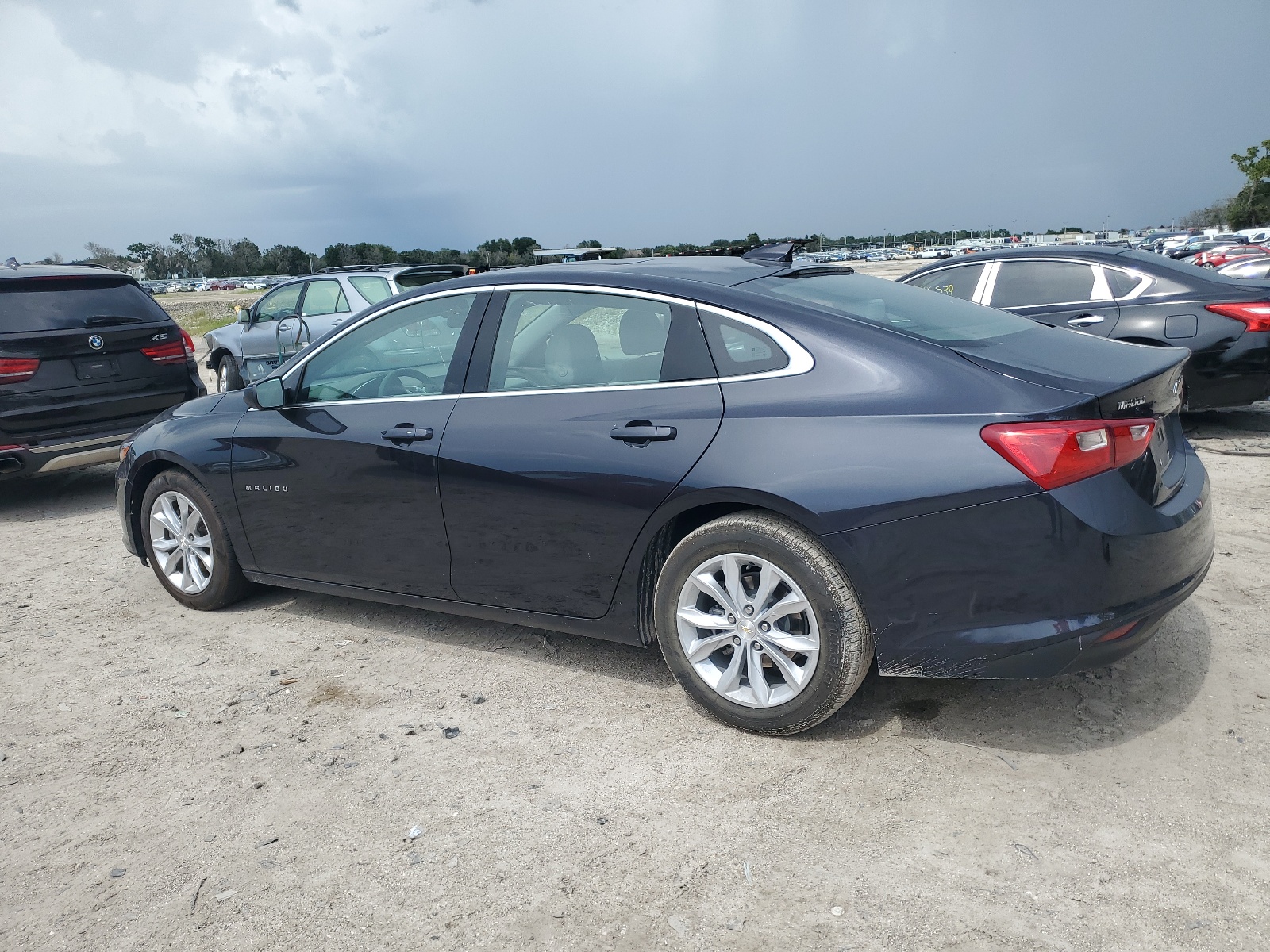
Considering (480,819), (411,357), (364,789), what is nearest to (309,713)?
(364,789)

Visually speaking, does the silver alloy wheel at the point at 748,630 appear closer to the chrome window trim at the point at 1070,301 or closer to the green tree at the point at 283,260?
the chrome window trim at the point at 1070,301

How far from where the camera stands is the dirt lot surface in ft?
8.48

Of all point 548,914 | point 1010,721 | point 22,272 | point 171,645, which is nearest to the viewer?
point 548,914

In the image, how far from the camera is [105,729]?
3881 millimetres

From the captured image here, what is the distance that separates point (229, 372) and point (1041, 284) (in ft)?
35.0

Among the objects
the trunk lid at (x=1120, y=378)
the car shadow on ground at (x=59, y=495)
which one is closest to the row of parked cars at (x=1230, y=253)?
the trunk lid at (x=1120, y=378)

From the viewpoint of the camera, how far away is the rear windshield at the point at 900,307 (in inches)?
139

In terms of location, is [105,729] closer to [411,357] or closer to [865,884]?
[411,357]

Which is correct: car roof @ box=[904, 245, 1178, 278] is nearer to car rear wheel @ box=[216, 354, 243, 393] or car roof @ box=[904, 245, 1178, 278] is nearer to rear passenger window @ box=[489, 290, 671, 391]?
rear passenger window @ box=[489, 290, 671, 391]

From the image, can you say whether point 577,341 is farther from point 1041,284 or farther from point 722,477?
point 1041,284

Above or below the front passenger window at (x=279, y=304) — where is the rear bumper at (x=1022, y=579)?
below

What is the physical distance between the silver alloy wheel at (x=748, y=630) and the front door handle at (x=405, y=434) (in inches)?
52.5

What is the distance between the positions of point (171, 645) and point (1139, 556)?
413 cm

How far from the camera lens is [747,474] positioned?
3.31 metres
